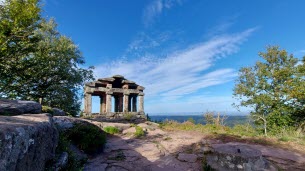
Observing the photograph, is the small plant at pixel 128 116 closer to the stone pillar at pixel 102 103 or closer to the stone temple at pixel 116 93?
the stone temple at pixel 116 93

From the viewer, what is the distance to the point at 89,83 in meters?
18.5

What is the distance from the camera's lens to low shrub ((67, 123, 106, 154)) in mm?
6934

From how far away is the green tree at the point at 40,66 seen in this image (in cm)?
1175

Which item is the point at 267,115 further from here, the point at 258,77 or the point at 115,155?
the point at 115,155

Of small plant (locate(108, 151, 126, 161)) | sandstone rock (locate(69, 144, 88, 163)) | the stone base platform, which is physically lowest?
small plant (locate(108, 151, 126, 161))

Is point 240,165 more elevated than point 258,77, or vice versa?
point 258,77

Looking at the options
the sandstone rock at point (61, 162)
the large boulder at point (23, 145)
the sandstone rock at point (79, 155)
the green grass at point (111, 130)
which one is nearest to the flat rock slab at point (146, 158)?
the sandstone rock at point (79, 155)

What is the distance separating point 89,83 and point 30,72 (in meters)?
5.46

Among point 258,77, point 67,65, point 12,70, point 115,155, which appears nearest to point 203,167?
point 115,155

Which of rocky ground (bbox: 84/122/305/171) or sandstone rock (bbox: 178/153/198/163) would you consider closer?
rocky ground (bbox: 84/122/305/171)

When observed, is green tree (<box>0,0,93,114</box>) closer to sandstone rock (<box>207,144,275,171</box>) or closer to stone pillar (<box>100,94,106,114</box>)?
stone pillar (<box>100,94,106,114</box>)

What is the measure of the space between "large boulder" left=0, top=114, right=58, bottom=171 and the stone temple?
1487 centimetres

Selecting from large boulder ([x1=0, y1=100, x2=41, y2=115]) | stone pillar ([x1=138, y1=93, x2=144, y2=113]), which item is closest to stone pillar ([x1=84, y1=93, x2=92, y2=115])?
stone pillar ([x1=138, y1=93, x2=144, y2=113])

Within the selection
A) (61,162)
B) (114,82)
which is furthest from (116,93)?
(61,162)
